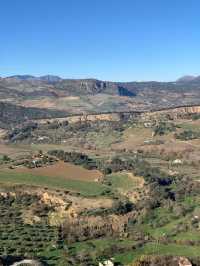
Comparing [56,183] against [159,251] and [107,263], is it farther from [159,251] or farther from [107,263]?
[107,263]

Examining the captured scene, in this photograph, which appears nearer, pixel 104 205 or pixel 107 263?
pixel 107 263

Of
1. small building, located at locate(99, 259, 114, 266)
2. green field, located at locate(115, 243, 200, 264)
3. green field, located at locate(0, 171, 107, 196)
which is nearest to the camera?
small building, located at locate(99, 259, 114, 266)

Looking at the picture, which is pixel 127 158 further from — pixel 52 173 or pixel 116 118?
pixel 116 118

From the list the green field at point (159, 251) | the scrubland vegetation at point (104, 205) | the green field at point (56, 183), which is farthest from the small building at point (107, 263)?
the green field at point (56, 183)

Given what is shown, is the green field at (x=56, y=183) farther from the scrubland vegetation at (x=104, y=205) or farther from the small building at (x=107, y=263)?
the small building at (x=107, y=263)

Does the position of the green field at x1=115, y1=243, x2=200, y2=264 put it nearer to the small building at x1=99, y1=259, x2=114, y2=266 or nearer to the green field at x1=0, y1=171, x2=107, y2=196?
the small building at x1=99, y1=259, x2=114, y2=266

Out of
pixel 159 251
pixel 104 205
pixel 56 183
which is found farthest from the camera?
pixel 56 183

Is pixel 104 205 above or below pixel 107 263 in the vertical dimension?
above

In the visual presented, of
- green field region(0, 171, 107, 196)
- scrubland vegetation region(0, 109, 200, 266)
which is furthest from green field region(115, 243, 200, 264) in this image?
green field region(0, 171, 107, 196)

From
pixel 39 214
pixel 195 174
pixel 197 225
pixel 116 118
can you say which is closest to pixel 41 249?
pixel 39 214

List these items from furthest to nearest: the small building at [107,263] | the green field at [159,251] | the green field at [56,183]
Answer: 1. the green field at [56,183]
2. the green field at [159,251]
3. the small building at [107,263]

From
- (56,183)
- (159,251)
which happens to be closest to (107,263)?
(159,251)
